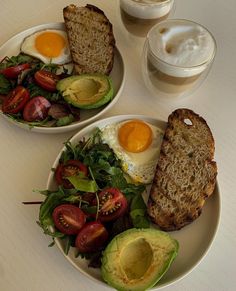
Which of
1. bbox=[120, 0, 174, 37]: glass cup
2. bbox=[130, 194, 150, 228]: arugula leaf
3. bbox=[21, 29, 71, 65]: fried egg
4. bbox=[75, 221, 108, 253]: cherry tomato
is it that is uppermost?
bbox=[120, 0, 174, 37]: glass cup

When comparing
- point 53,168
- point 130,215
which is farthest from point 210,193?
point 53,168

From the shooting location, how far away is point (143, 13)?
5.90 feet

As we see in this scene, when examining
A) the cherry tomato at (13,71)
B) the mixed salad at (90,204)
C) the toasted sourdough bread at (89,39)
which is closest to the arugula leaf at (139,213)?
the mixed salad at (90,204)

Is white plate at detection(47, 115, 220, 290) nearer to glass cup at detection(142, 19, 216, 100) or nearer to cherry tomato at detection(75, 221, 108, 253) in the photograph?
cherry tomato at detection(75, 221, 108, 253)

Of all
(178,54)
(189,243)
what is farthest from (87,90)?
(189,243)

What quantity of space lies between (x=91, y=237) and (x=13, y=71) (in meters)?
0.87

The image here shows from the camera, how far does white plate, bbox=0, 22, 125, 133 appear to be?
1604 millimetres

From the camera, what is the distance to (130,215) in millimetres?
1381

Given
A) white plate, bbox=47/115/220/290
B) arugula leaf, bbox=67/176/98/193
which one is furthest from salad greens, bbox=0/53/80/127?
arugula leaf, bbox=67/176/98/193

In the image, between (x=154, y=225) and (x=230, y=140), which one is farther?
(x=230, y=140)

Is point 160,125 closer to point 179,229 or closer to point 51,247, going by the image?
point 179,229

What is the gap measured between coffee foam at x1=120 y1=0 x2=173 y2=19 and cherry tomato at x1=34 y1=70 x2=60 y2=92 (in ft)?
1.63

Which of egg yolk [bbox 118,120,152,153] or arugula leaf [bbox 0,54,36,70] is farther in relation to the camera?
arugula leaf [bbox 0,54,36,70]

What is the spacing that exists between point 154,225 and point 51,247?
15.4 inches
